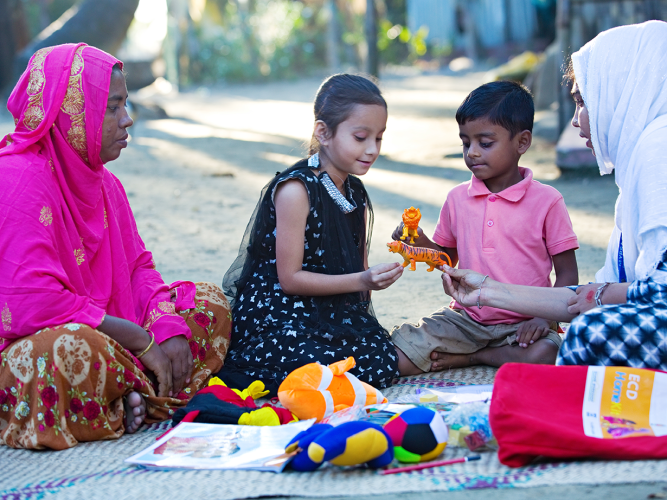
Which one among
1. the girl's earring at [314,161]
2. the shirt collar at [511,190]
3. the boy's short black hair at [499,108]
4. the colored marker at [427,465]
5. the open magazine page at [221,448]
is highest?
the boy's short black hair at [499,108]

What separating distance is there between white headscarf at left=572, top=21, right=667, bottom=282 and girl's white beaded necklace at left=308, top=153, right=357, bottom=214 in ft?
3.54

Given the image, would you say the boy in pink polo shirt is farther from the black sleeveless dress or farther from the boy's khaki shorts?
the black sleeveless dress

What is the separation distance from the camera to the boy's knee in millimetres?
3188

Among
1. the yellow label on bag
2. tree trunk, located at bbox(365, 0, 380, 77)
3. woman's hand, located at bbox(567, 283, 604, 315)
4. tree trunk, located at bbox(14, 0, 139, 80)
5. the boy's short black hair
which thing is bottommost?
the yellow label on bag

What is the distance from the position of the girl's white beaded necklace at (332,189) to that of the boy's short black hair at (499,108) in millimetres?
630

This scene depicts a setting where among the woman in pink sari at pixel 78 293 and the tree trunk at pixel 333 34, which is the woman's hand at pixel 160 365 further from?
the tree trunk at pixel 333 34

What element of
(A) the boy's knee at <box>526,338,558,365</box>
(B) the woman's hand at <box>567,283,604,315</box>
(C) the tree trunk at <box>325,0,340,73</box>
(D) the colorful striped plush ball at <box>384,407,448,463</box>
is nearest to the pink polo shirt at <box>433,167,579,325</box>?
(A) the boy's knee at <box>526,338,558,365</box>

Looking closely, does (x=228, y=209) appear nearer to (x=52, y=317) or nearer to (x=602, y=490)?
(x=52, y=317)

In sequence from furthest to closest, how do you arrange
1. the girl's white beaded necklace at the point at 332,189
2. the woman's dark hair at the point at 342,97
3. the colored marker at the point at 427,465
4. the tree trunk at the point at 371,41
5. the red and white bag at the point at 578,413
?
the tree trunk at the point at 371,41 → the girl's white beaded necklace at the point at 332,189 → the woman's dark hair at the point at 342,97 → the colored marker at the point at 427,465 → the red and white bag at the point at 578,413

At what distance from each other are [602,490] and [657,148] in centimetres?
129

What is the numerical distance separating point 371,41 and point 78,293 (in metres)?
9.26

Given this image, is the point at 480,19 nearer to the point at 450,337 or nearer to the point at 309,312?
the point at 450,337

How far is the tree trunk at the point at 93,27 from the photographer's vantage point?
47.9 ft

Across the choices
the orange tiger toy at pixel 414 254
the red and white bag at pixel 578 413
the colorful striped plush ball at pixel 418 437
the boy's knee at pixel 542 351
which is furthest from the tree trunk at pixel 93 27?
the red and white bag at pixel 578 413
